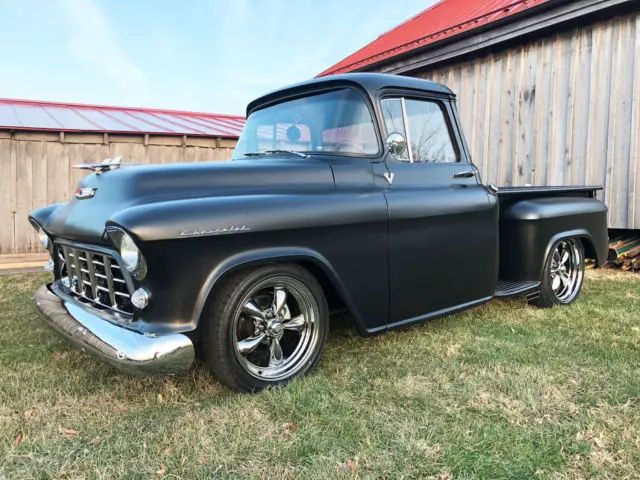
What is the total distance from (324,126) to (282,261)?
1.09 m

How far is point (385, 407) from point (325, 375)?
1.71 ft

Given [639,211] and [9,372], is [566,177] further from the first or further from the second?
Result: [9,372]

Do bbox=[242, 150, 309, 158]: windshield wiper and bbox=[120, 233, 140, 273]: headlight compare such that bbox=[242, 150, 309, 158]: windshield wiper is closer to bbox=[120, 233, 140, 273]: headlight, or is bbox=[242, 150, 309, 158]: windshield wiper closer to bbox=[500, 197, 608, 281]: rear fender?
bbox=[120, 233, 140, 273]: headlight

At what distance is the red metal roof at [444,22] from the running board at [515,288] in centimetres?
431

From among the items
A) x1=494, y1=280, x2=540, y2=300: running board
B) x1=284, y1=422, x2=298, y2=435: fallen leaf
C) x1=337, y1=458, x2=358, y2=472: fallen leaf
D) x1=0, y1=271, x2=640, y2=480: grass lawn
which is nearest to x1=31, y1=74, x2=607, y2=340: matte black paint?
x1=494, y1=280, x2=540, y2=300: running board

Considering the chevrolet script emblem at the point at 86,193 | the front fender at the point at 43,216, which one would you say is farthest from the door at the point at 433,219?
the front fender at the point at 43,216

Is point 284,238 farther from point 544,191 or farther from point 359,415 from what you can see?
point 544,191

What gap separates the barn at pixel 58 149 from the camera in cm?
878

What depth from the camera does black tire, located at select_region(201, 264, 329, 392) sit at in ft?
8.39

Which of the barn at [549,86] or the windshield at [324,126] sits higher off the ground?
the barn at [549,86]

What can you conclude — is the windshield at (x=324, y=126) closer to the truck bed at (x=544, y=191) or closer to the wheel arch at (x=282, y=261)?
the wheel arch at (x=282, y=261)

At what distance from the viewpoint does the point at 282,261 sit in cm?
271

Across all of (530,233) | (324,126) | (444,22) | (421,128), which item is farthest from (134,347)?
(444,22)

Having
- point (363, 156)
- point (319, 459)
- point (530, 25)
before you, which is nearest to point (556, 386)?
point (319, 459)
